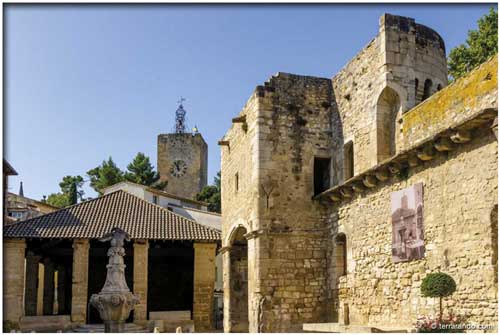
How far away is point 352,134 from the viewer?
1644cm

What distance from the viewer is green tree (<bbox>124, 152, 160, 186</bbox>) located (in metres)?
48.8

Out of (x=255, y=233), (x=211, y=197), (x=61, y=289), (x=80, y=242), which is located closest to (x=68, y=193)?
(x=211, y=197)

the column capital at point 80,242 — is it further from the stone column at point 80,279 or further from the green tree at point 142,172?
the green tree at point 142,172

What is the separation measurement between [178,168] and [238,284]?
107 feet

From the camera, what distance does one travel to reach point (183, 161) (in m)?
52.3

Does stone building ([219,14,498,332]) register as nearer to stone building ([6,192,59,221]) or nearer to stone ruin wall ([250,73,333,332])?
stone ruin wall ([250,73,333,332])

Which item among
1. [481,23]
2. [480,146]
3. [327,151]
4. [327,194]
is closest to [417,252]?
[480,146]

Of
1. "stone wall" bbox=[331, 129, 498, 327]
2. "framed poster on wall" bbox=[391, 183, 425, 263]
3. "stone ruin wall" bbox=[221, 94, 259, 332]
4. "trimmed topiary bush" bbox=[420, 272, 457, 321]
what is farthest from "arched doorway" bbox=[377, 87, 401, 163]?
"trimmed topiary bush" bbox=[420, 272, 457, 321]

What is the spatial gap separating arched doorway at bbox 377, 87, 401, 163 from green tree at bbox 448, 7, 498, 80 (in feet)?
28.3

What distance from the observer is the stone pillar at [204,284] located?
923 inches

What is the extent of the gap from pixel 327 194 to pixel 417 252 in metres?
4.41

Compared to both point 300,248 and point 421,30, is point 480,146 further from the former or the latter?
point 300,248

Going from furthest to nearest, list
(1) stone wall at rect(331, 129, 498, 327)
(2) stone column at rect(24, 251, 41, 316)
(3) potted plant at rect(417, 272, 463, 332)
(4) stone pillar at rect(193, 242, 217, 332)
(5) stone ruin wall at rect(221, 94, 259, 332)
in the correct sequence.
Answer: (2) stone column at rect(24, 251, 41, 316), (4) stone pillar at rect(193, 242, 217, 332), (5) stone ruin wall at rect(221, 94, 259, 332), (3) potted plant at rect(417, 272, 463, 332), (1) stone wall at rect(331, 129, 498, 327)

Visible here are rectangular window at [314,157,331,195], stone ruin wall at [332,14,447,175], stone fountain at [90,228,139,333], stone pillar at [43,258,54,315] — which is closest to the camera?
stone fountain at [90,228,139,333]
